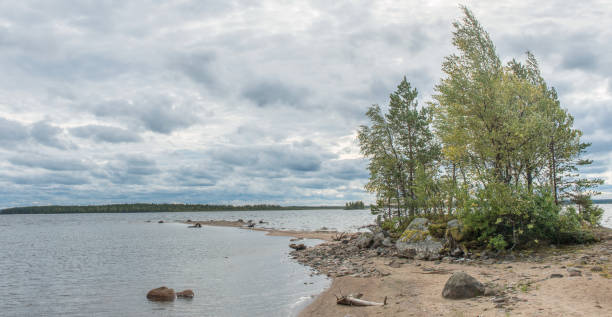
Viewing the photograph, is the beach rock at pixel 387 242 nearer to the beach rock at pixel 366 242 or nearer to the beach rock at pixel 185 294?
the beach rock at pixel 366 242

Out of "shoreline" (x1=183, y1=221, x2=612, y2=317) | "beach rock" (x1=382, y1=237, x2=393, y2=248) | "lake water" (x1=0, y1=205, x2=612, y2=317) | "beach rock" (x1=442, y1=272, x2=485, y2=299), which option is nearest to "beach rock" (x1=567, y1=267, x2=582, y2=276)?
"shoreline" (x1=183, y1=221, x2=612, y2=317)

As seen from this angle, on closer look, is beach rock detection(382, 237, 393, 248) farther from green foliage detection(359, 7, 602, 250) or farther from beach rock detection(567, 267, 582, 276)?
beach rock detection(567, 267, 582, 276)

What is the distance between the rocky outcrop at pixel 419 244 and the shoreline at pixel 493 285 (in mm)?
793

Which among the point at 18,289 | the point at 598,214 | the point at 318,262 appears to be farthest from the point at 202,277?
the point at 598,214

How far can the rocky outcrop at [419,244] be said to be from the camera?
2230cm

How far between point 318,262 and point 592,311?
65.4ft

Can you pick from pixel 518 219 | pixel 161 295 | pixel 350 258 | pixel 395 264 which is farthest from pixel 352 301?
pixel 350 258

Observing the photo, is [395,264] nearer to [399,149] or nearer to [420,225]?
[420,225]

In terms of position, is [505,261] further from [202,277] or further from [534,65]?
[534,65]

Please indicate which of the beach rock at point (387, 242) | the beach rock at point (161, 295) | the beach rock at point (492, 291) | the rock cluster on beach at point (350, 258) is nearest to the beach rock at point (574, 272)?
the beach rock at point (492, 291)

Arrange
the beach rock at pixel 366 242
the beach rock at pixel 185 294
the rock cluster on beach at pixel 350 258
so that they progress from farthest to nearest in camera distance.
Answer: the beach rock at pixel 366 242 → the rock cluster on beach at pixel 350 258 → the beach rock at pixel 185 294

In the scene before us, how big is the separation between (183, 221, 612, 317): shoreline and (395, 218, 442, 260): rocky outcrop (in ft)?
2.60

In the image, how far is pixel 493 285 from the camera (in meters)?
13.2

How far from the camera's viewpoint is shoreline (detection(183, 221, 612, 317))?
10453mm
